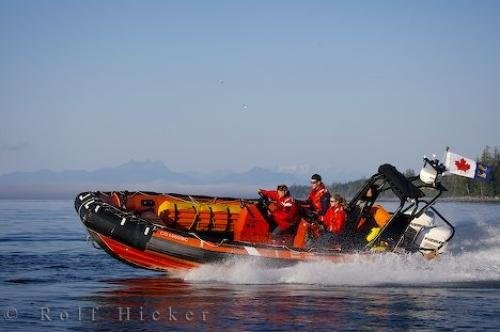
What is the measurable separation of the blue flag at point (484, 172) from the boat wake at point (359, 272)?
1.56 m

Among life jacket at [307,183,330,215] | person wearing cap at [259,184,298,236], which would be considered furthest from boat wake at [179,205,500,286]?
life jacket at [307,183,330,215]

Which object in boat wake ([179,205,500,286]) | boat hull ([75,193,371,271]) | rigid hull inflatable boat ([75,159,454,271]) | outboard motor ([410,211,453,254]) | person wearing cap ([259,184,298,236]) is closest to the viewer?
boat wake ([179,205,500,286])

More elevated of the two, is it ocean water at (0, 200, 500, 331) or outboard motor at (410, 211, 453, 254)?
outboard motor at (410, 211, 453, 254)

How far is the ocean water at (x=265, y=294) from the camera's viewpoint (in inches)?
420

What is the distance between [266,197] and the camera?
1575 cm

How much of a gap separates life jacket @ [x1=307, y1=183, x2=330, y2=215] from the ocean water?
1906 mm

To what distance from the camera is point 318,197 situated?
16.1 meters

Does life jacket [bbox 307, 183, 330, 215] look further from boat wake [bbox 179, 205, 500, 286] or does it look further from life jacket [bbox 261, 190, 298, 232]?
boat wake [bbox 179, 205, 500, 286]

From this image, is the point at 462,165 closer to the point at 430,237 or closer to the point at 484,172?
the point at 484,172

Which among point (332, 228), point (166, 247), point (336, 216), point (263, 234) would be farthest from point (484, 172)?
point (166, 247)

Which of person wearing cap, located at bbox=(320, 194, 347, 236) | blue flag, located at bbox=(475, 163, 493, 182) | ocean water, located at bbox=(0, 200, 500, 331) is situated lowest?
ocean water, located at bbox=(0, 200, 500, 331)

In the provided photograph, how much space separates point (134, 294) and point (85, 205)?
327 centimetres

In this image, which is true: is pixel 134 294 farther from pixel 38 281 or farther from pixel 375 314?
pixel 375 314

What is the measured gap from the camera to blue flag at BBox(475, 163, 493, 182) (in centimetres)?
1500
